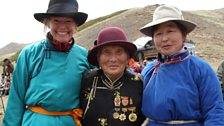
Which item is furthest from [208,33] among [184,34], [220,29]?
[184,34]

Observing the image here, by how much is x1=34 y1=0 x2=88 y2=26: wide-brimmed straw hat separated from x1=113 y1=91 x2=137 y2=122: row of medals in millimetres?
718

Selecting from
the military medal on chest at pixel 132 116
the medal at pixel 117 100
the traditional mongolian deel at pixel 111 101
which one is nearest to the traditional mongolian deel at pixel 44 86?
the traditional mongolian deel at pixel 111 101

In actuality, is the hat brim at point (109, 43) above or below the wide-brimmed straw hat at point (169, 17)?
below

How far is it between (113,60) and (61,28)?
487 millimetres

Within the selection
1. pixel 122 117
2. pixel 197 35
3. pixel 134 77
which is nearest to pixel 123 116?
pixel 122 117

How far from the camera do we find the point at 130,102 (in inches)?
123

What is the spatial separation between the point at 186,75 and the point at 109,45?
26.2 inches

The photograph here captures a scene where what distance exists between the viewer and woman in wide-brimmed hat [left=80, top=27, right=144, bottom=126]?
3.09m

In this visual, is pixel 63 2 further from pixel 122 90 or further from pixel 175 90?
pixel 175 90

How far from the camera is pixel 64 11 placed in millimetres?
3082

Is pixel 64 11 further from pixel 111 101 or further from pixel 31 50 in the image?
pixel 111 101

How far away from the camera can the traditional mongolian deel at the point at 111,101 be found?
309cm

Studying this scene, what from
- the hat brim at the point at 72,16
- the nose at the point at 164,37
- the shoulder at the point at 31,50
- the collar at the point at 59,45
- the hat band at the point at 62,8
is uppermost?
the hat band at the point at 62,8

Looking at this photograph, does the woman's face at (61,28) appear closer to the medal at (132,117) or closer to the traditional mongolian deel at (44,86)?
the traditional mongolian deel at (44,86)
